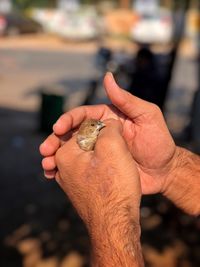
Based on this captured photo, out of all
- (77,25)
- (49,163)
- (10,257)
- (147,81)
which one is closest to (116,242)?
(49,163)

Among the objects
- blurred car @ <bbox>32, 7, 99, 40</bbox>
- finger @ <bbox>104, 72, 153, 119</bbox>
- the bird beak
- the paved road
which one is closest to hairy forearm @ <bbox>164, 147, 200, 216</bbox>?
finger @ <bbox>104, 72, 153, 119</bbox>

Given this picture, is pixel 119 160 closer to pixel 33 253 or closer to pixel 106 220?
pixel 106 220

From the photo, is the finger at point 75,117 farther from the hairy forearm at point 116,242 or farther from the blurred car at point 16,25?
the blurred car at point 16,25

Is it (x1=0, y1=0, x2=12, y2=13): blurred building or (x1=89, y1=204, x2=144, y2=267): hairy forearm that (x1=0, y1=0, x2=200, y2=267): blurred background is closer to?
(x1=89, y1=204, x2=144, y2=267): hairy forearm

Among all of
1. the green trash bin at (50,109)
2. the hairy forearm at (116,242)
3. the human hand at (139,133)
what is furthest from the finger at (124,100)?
the green trash bin at (50,109)

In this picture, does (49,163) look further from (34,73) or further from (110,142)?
(34,73)

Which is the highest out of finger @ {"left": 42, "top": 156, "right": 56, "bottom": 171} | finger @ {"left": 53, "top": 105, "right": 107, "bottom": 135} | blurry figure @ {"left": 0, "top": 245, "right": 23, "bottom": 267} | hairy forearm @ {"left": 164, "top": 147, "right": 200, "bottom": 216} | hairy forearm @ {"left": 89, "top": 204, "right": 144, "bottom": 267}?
finger @ {"left": 53, "top": 105, "right": 107, "bottom": 135}
